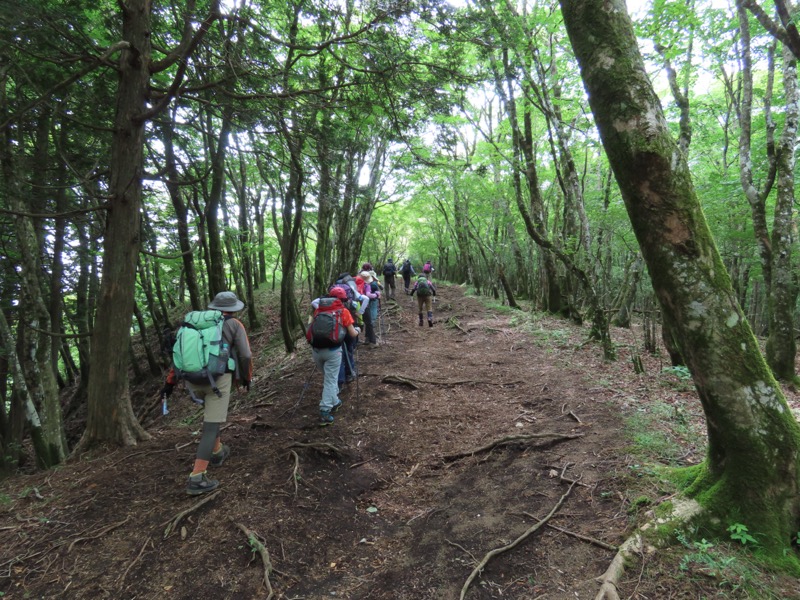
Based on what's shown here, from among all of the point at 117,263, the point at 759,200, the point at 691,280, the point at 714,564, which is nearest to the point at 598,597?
the point at 714,564

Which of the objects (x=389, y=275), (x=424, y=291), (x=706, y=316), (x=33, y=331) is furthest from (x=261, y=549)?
(x=389, y=275)

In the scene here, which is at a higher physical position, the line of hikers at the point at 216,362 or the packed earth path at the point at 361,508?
the line of hikers at the point at 216,362

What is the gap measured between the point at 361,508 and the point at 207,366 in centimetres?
225

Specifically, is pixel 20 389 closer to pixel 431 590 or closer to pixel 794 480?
pixel 431 590

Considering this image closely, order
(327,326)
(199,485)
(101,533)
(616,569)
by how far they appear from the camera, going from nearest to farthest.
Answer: (616,569), (101,533), (199,485), (327,326)

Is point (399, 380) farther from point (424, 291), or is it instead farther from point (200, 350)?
point (424, 291)

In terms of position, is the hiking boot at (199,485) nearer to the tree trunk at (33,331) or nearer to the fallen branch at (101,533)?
the fallen branch at (101,533)

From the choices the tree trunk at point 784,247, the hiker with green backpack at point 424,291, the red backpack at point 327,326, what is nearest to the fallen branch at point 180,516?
the red backpack at point 327,326

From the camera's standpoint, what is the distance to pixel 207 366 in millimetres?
4164

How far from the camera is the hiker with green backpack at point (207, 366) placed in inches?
163

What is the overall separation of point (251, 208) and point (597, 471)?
19572 millimetres

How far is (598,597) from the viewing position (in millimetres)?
2398

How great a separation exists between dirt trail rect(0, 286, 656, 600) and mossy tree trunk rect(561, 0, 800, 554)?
90 centimetres

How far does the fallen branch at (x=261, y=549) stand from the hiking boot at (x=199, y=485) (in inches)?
29.9
